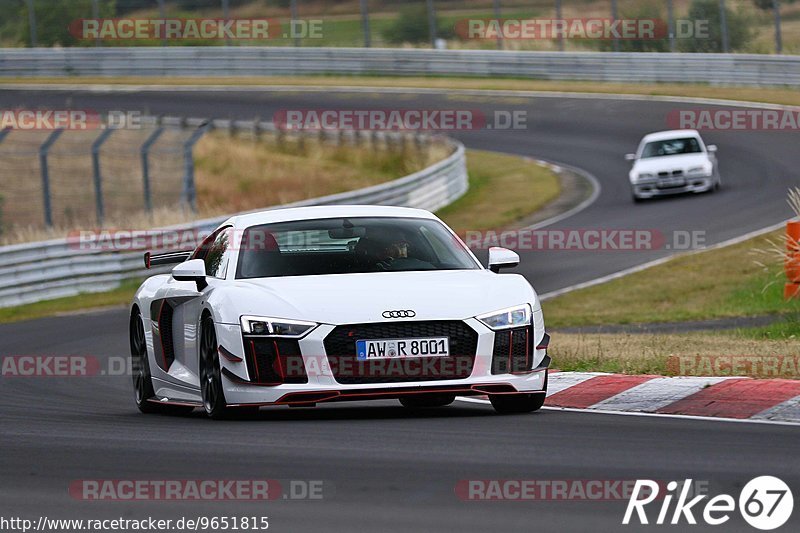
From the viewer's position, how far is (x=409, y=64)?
5125cm

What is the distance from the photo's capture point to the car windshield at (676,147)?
3173cm

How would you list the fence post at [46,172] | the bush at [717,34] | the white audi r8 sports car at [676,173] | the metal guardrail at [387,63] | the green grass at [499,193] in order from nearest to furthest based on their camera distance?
the fence post at [46,172] → the green grass at [499,193] → the white audi r8 sports car at [676,173] → the metal guardrail at [387,63] → the bush at [717,34]

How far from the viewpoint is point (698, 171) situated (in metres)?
30.9

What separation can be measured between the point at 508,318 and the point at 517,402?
0.63m

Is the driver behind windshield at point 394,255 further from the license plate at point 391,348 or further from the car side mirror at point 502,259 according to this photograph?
the license plate at point 391,348

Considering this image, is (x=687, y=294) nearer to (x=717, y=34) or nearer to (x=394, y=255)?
(x=394, y=255)

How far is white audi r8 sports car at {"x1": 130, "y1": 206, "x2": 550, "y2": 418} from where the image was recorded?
8.81 meters

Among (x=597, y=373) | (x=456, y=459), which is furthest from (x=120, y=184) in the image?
(x=456, y=459)

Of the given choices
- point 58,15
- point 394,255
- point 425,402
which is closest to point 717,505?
point 394,255

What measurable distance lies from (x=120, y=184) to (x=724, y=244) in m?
16.3

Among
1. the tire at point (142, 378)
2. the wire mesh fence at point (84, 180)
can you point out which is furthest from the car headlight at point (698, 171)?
the tire at point (142, 378)

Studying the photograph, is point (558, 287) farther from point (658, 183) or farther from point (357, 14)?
point (357, 14)

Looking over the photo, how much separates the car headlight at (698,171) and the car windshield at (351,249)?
70.1 feet

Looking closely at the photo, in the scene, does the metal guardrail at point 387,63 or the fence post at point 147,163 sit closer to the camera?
the fence post at point 147,163
